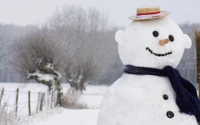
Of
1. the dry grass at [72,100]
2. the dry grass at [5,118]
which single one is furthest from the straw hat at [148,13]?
the dry grass at [72,100]

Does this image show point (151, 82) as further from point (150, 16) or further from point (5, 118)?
point (5, 118)

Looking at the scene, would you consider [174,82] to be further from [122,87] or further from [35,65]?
[35,65]

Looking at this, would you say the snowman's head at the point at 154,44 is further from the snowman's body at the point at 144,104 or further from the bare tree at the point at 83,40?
the bare tree at the point at 83,40

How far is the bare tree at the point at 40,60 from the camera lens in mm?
21828

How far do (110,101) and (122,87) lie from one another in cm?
21

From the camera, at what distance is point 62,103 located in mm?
22719

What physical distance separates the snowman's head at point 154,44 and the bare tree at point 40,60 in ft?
57.7

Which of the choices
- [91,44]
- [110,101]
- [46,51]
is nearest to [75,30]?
[91,44]

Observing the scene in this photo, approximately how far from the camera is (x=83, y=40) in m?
38.2

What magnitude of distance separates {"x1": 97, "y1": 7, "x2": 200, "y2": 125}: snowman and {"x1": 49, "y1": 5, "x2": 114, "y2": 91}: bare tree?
86.2 ft

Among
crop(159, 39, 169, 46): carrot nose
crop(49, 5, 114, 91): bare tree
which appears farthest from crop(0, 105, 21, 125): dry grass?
crop(49, 5, 114, 91): bare tree

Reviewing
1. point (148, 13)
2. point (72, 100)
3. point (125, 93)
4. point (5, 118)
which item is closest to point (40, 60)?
point (72, 100)

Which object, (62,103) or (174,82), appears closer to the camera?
(174,82)

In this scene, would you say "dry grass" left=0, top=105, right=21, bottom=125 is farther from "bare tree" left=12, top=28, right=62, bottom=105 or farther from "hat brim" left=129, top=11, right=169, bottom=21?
"bare tree" left=12, top=28, right=62, bottom=105
